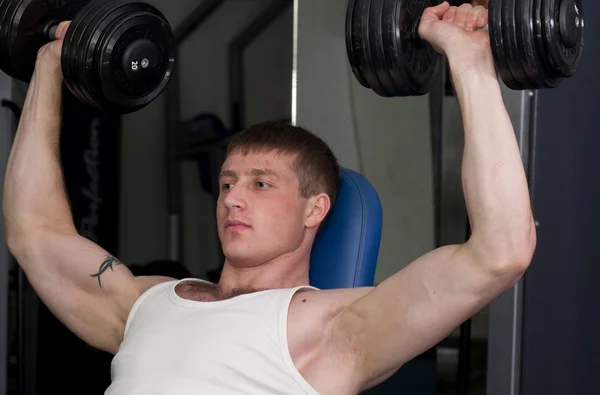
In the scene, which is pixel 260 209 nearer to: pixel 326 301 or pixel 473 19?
pixel 326 301

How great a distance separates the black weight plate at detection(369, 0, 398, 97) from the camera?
72.8 inches

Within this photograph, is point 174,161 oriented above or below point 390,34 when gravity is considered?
below

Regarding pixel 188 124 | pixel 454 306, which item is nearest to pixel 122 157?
pixel 188 124

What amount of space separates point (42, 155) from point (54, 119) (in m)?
0.10

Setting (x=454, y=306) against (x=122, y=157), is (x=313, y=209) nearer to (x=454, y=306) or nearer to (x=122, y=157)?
(x=454, y=306)

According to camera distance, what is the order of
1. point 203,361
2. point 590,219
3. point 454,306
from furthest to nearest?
1. point 590,219
2. point 203,361
3. point 454,306

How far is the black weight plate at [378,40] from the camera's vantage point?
1.85m

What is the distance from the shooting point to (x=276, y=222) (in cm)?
206

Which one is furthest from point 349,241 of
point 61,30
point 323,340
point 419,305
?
point 61,30

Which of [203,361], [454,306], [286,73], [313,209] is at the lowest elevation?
[203,361]

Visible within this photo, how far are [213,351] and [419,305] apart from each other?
1.38 feet

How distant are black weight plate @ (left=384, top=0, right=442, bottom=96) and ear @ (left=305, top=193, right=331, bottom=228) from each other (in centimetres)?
35

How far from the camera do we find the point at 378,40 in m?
1.85

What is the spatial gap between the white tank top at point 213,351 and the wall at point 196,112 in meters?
2.09
